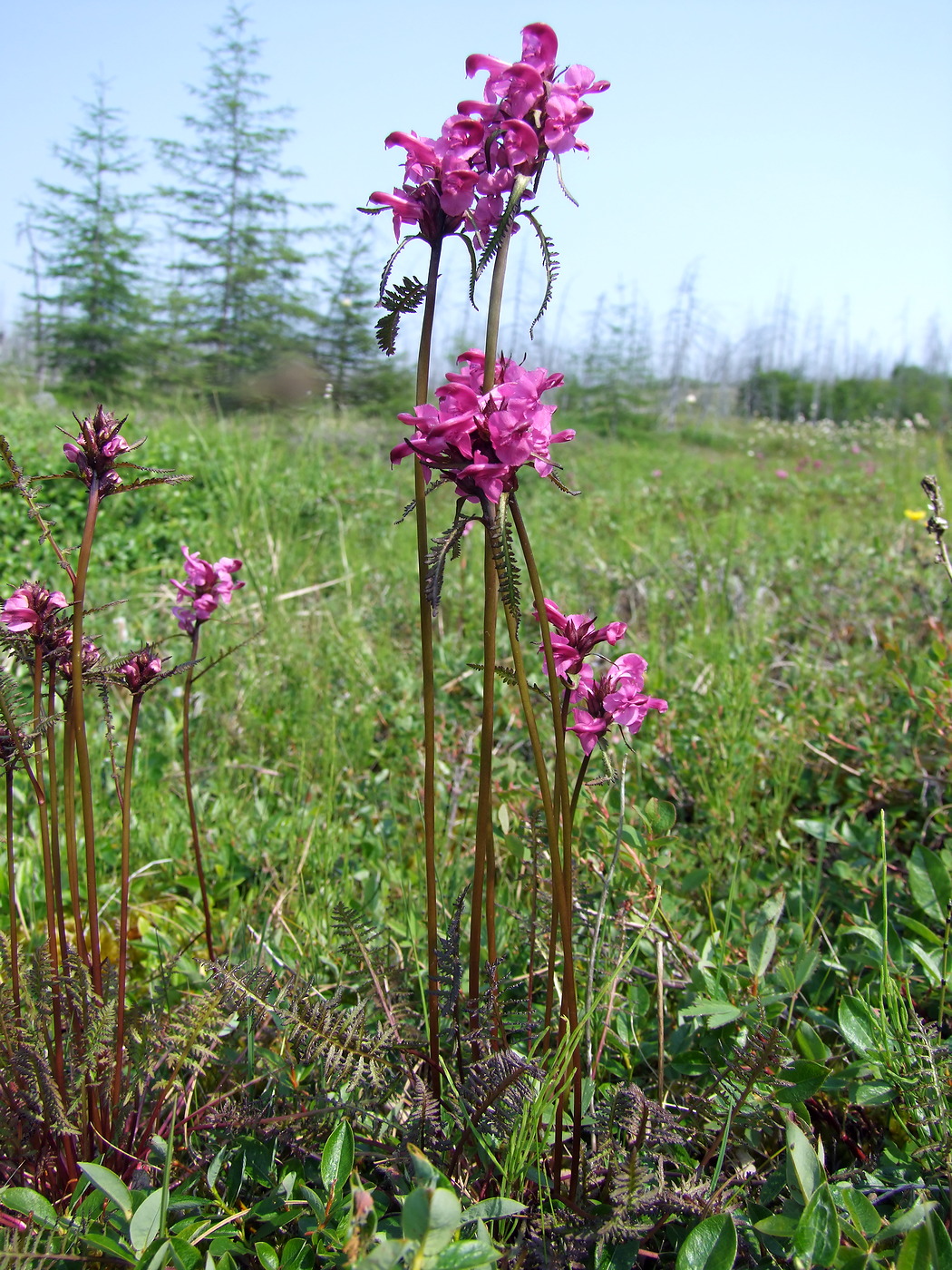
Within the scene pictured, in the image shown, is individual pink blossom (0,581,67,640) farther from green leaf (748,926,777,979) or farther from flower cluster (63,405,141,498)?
green leaf (748,926,777,979)

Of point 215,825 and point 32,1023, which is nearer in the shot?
point 32,1023

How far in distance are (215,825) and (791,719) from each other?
164 centimetres

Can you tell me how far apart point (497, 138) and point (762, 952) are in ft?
4.17

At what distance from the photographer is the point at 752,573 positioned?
3.78m

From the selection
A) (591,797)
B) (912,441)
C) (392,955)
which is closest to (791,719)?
(591,797)

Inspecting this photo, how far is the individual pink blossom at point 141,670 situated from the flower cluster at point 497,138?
0.66 metres

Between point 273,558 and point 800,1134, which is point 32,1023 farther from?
point 273,558

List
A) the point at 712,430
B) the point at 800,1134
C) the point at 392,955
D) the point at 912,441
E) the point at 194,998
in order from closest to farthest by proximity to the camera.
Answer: the point at 800,1134 → the point at 194,998 → the point at 392,955 → the point at 912,441 → the point at 712,430

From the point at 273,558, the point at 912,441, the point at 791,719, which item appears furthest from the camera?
the point at 912,441

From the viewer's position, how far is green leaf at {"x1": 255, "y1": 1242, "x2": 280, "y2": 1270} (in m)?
0.93

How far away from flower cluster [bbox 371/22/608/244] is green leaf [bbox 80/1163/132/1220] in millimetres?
1159

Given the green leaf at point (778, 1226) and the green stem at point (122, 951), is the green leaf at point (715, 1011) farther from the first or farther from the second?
the green stem at point (122, 951)

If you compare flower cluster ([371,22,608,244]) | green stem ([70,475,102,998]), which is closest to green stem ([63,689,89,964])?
green stem ([70,475,102,998])

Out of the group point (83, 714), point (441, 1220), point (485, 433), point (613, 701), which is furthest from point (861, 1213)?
point (83, 714)
